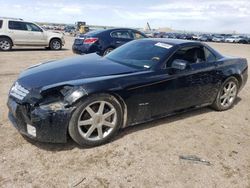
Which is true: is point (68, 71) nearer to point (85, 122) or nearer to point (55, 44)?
point (85, 122)

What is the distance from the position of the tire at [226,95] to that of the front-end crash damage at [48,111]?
117 inches

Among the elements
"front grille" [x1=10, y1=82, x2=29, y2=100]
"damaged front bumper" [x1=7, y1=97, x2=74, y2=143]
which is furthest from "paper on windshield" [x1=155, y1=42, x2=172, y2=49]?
"front grille" [x1=10, y1=82, x2=29, y2=100]

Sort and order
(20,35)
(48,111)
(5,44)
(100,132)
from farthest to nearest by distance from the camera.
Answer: (20,35) < (5,44) < (100,132) < (48,111)

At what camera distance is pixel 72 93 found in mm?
3275

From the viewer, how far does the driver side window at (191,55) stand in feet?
14.7

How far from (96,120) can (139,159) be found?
0.75 m

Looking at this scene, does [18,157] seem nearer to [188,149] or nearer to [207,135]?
[188,149]

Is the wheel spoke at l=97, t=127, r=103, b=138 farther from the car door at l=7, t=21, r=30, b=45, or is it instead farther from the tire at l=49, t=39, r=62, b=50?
the tire at l=49, t=39, r=62, b=50

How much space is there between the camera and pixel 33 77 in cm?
372

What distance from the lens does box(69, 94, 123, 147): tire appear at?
3.36 meters

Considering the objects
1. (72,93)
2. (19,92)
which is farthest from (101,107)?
(19,92)

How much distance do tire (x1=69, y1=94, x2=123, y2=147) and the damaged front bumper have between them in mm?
107

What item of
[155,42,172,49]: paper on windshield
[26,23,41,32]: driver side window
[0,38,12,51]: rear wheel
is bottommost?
[0,38,12,51]: rear wheel

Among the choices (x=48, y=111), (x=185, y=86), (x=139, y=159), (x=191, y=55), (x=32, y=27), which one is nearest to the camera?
(x=48, y=111)
